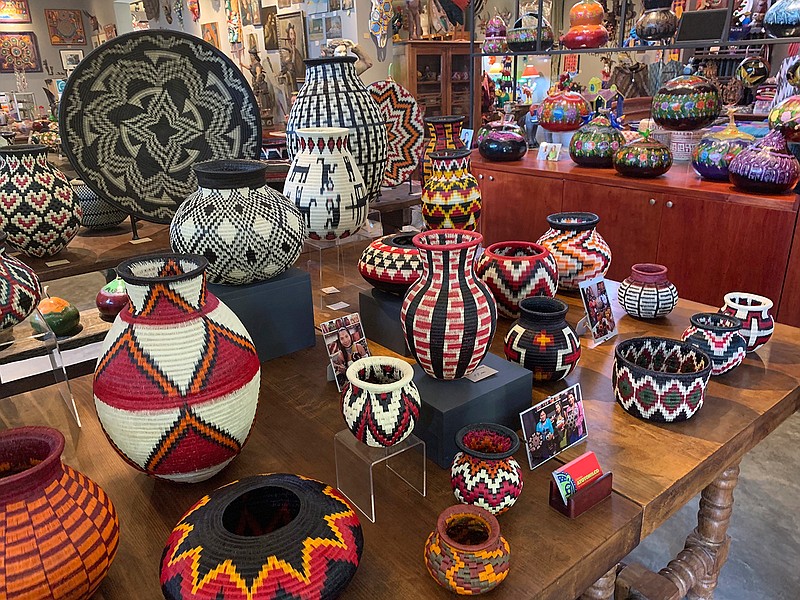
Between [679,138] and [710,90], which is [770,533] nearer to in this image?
[710,90]

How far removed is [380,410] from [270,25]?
21.7ft

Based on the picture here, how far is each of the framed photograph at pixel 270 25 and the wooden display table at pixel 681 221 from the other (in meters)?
4.18

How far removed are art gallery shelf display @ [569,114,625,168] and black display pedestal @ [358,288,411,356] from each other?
201 centimetres

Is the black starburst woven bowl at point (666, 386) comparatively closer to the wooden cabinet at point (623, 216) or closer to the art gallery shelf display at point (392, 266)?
the art gallery shelf display at point (392, 266)

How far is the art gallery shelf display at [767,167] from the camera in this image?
2.32 m

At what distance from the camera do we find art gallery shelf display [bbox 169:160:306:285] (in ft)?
4.12

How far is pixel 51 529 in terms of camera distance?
2.27ft

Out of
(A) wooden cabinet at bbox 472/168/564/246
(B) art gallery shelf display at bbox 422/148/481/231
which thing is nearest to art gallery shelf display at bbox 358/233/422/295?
(B) art gallery shelf display at bbox 422/148/481/231

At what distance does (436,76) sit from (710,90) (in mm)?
3464

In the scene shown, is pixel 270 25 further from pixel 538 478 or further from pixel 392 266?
pixel 538 478

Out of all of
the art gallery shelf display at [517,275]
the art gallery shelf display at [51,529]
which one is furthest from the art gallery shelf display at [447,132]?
the art gallery shelf display at [51,529]

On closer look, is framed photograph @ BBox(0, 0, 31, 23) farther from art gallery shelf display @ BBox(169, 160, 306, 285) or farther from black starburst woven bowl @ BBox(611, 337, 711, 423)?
black starburst woven bowl @ BBox(611, 337, 711, 423)

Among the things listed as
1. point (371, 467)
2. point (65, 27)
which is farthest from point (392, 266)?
point (65, 27)

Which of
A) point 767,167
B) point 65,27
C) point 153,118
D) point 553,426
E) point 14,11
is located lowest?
point 553,426
